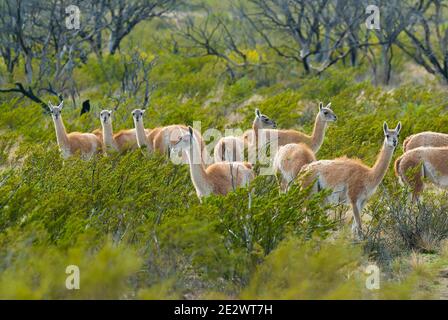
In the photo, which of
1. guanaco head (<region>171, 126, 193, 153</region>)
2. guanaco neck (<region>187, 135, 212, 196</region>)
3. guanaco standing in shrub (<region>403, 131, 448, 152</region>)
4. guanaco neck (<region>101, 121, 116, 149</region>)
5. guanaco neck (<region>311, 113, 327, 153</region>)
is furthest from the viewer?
guanaco neck (<region>101, 121, 116, 149</region>)

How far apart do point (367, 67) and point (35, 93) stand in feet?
37.1

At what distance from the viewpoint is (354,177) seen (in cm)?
842

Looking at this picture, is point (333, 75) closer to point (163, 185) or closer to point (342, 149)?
point (342, 149)

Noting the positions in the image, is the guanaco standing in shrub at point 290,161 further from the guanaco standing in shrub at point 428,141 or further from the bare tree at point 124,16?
the bare tree at point 124,16

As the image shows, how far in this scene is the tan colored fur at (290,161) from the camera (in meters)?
9.22

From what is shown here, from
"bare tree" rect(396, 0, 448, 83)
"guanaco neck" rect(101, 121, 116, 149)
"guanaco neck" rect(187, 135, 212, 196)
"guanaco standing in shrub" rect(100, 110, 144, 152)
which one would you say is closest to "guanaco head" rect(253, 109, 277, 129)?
"guanaco standing in shrub" rect(100, 110, 144, 152)

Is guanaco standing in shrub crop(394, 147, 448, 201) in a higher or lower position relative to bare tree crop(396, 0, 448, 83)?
lower

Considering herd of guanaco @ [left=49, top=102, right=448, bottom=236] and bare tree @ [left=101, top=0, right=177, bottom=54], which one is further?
bare tree @ [left=101, top=0, right=177, bottom=54]

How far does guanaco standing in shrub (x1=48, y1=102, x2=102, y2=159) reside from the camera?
12149mm

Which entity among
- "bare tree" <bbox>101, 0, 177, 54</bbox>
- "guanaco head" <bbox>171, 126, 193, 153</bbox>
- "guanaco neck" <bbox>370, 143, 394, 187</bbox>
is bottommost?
"guanaco neck" <bbox>370, 143, 394, 187</bbox>

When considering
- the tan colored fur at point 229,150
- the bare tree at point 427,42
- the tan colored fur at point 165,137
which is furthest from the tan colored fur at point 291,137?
the bare tree at point 427,42

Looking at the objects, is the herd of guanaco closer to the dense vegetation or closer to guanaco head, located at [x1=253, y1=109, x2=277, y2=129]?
the dense vegetation

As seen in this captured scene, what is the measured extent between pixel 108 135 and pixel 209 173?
4.21 m

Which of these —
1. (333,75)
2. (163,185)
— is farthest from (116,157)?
(333,75)
